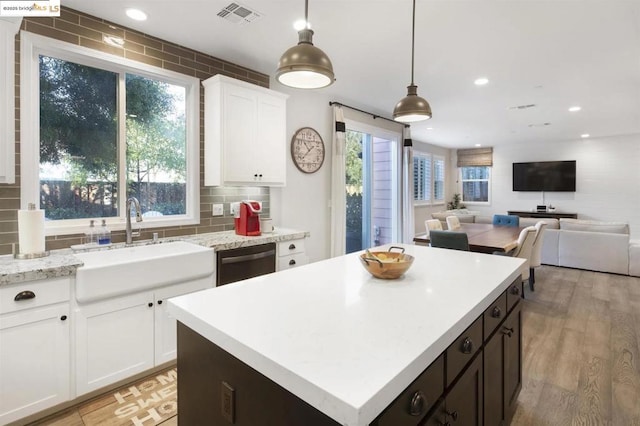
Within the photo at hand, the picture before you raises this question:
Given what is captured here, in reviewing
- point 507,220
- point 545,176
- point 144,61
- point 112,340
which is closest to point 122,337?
point 112,340

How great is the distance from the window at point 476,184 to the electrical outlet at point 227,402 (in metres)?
10.1

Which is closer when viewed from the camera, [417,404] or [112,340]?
[417,404]

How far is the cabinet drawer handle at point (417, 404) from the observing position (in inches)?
33.4

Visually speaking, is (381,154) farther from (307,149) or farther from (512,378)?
(512,378)

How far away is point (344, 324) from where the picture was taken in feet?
3.47

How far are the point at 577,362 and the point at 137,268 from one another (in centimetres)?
338

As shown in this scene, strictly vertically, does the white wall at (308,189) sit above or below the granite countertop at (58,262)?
above

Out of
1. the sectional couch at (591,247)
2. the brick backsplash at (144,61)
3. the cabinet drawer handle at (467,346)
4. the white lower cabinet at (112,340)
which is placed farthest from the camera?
the sectional couch at (591,247)

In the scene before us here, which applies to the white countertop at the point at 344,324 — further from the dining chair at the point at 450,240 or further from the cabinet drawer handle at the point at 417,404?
the dining chair at the point at 450,240

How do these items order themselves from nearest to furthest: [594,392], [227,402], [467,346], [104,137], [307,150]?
[227,402] < [467,346] < [594,392] < [104,137] < [307,150]

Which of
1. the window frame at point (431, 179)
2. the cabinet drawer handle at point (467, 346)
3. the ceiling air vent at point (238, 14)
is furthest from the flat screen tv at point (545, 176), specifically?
the cabinet drawer handle at point (467, 346)

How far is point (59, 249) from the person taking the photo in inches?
92.9

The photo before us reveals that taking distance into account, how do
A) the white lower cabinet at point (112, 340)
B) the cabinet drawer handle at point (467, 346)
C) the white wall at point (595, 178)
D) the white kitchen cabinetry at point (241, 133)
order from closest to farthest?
the cabinet drawer handle at point (467, 346), the white lower cabinet at point (112, 340), the white kitchen cabinetry at point (241, 133), the white wall at point (595, 178)

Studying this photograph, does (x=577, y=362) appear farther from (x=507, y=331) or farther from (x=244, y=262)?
(x=244, y=262)
